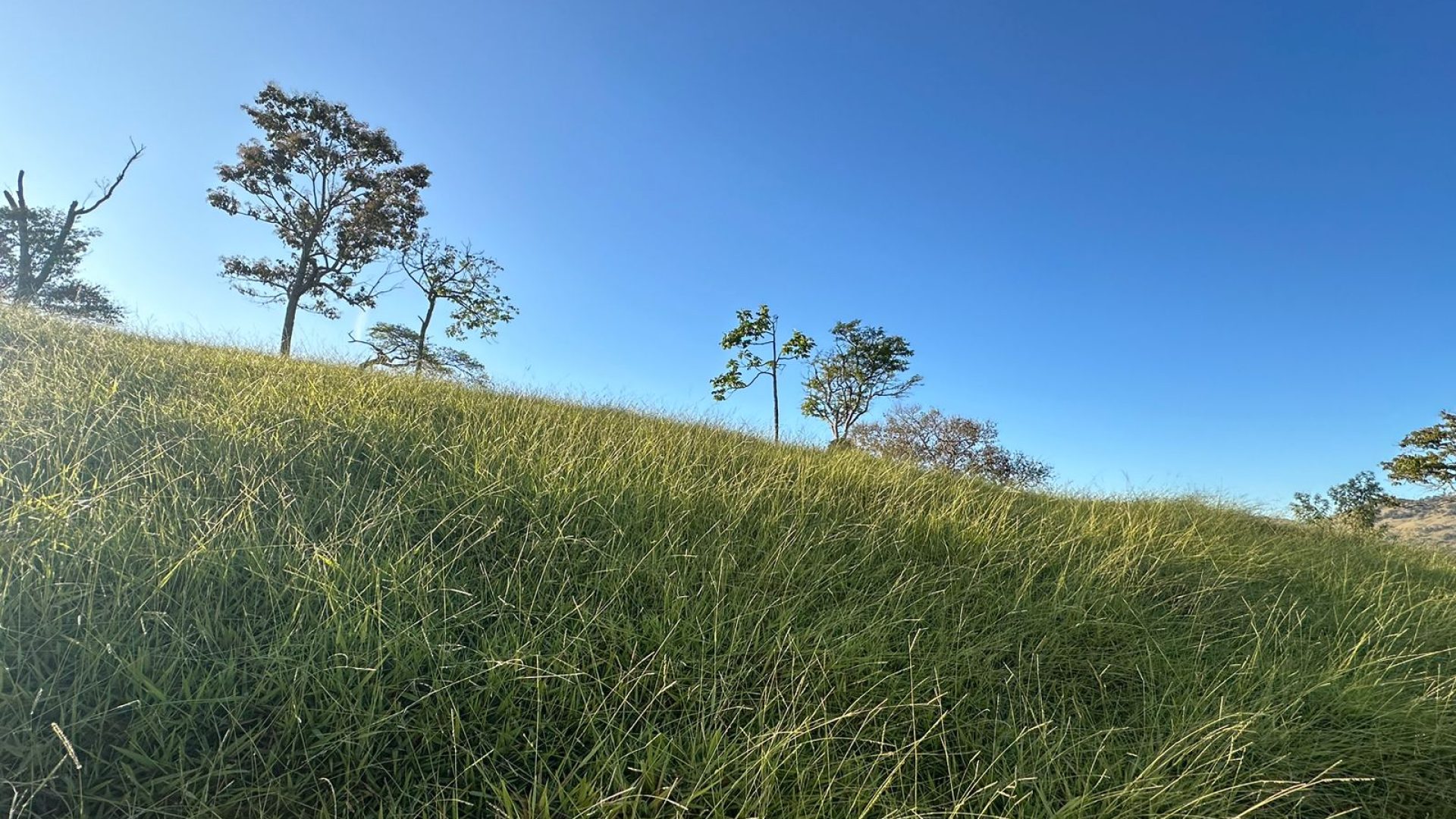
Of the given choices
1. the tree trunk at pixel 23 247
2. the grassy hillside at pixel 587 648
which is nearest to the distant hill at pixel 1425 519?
the grassy hillside at pixel 587 648

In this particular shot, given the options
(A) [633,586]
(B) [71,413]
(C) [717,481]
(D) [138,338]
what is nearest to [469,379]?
(D) [138,338]

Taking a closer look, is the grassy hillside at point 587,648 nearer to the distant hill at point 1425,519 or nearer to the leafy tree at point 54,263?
the distant hill at point 1425,519

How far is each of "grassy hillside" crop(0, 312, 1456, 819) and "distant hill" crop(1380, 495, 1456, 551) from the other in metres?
13.2

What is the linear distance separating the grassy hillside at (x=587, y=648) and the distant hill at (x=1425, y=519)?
13.2 m

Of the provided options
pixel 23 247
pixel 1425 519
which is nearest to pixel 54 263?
pixel 23 247

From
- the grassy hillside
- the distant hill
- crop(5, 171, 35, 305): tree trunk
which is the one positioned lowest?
the grassy hillside

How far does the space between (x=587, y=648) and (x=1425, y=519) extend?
824 inches

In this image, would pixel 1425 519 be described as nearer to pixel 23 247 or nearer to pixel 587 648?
pixel 587 648

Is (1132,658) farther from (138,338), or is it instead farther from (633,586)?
(138,338)

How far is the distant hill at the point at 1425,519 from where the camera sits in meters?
11.5

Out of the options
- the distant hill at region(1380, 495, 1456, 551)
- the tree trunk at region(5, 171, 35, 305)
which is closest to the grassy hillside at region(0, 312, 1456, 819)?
the distant hill at region(1380, 495, 1456, 551)

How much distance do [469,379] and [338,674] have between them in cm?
689

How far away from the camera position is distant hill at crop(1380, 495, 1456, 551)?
1148 centimetres

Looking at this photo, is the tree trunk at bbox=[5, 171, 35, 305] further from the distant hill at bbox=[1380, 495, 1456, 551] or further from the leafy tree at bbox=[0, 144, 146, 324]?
the distant hill at bbox=[1380, 495, 1456, 551]
